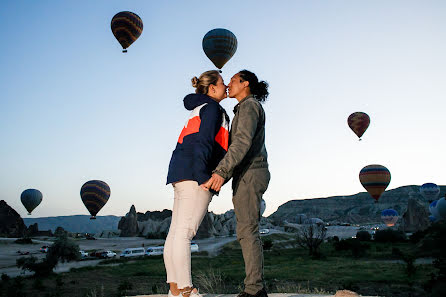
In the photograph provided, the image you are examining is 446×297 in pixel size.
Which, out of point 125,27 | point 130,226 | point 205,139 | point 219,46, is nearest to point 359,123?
point 219,46

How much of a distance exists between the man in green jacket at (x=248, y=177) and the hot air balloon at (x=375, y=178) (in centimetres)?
4569

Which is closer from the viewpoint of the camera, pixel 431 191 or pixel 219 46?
pixel 219 46

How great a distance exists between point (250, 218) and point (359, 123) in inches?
1823

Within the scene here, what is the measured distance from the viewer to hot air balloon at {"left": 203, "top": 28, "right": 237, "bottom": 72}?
3378cm

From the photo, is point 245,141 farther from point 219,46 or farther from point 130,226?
point 130,226

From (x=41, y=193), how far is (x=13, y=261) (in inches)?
1459

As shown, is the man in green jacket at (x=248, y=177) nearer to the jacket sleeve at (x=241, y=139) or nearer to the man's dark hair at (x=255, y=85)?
the jacket sleeve at (x=241, y=139)

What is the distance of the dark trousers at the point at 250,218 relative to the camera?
3.60 meters

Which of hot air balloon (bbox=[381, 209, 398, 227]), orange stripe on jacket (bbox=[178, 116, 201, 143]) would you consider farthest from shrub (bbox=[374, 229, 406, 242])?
orange stripe on jacket (bbox=[178, 116, 201, 143])

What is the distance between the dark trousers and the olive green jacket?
10 cm

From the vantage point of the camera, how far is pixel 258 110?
394cm

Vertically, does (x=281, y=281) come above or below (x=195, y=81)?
below

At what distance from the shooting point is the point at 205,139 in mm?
3621

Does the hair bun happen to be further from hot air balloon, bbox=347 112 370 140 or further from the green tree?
hot air balloon, bbox=347 112 370 140
